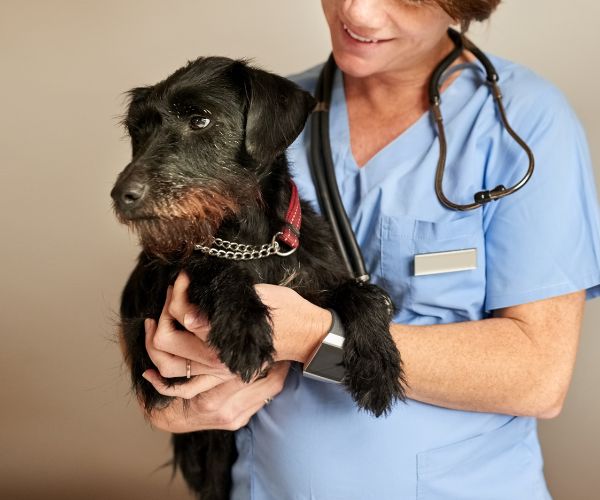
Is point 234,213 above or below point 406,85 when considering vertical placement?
below

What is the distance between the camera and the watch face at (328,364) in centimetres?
154

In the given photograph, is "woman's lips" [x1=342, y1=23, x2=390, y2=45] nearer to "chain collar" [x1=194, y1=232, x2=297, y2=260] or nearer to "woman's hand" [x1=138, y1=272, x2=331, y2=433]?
"chain collar" [x1=194, y1=232, x2=297, y2=260]

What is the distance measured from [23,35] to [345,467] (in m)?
1.99

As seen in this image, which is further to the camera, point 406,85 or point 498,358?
point 406,85

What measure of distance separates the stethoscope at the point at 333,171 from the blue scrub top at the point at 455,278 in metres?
0.03

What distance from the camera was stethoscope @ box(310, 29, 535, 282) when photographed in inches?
64.9

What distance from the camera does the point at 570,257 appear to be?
65.2 inches

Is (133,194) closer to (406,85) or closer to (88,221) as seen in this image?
(406,85)

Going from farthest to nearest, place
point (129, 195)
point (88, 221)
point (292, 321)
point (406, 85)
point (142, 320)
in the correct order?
point (88, 221) → point (406, 85) → point (142, 320) → point (292, 321) → point (129, 195)

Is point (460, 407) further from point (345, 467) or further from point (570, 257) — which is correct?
point (570, 257)

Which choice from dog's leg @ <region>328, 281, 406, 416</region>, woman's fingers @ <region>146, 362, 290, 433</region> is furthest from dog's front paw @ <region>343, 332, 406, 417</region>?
woman's fingers @ <region>146, 362, 290, 433</region>

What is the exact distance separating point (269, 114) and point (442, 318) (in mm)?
619

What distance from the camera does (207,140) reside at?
5.04ft

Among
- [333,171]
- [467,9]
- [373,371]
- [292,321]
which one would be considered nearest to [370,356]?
[373,371]
